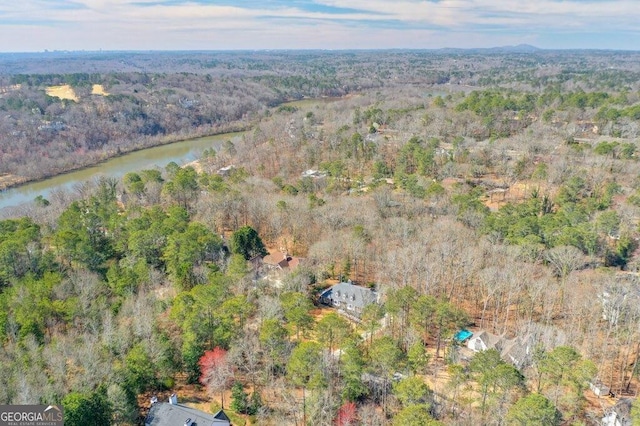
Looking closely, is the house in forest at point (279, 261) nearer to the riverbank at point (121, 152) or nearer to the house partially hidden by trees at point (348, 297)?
the house partially hidden by trees at point (348, 297)

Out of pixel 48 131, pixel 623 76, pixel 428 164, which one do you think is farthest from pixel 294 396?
pixel 623 76

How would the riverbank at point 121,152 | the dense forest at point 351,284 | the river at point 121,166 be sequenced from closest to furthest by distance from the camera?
the dense forest at point 351,284, the river at point 121,166, the riverbank at point 121,152

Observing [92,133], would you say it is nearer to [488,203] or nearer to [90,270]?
[90,270]

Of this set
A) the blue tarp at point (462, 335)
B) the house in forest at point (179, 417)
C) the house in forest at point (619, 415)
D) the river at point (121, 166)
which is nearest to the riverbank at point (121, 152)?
the river at point (121, 166)

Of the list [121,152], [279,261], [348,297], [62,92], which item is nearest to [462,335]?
[348,297]

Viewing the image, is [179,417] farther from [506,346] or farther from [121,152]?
[121,152]
